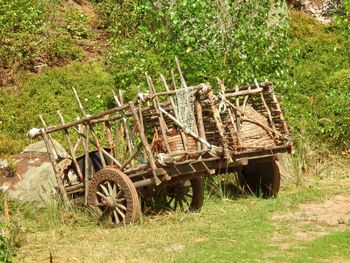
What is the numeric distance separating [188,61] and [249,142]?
290 centimetres

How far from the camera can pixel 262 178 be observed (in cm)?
1164

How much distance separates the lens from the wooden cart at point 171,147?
31.6ft

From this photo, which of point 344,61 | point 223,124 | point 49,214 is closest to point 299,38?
point 344,61

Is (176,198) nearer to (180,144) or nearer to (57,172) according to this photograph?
(180,144)

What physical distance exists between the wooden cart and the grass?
1.29 ft

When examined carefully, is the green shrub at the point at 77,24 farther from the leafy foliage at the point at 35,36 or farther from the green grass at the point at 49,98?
the green grass at the point at 49,98

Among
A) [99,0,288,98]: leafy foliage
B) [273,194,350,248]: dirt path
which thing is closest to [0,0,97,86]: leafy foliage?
[99,0,288,98]: leafy foliage

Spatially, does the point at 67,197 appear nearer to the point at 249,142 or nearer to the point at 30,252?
the point at 30,252

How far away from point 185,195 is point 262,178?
61.7 inches

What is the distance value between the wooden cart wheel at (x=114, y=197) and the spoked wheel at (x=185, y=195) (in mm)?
1065

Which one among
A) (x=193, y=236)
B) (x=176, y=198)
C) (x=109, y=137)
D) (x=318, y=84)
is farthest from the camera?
(x=318, y=84)

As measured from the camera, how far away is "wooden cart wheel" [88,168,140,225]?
9.48 m

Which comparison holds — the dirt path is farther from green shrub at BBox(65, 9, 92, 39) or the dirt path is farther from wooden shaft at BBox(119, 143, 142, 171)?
green shrub at BBox(65, 9, 92, 39)

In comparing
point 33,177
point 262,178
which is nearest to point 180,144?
point 262,178
